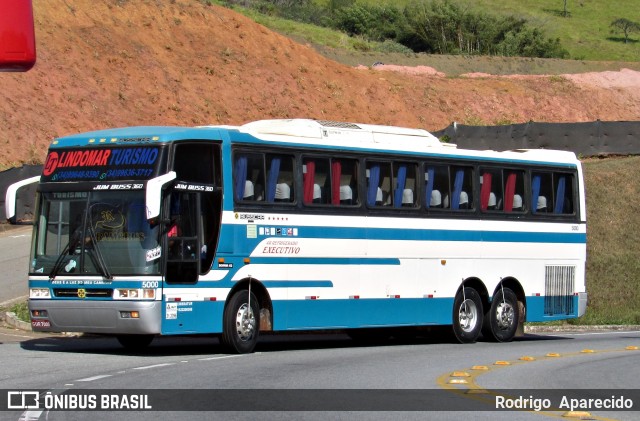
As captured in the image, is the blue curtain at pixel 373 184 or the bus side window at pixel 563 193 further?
the bus side window at pixel 563 193

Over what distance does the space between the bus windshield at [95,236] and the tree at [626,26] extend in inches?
4777

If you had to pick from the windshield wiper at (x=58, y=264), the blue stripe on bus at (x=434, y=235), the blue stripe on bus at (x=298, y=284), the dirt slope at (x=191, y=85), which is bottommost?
the blue stripe on bus at (x=298, y=284)

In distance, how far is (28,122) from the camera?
182ft

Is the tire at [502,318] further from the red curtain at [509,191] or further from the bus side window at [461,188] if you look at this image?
the bus side window at [461,188]

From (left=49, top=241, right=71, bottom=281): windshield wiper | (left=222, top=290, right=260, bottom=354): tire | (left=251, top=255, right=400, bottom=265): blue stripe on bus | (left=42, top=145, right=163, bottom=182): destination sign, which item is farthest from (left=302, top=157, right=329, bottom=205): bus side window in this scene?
(left=49, top=241, right=71, bottom=281): windshield wiper

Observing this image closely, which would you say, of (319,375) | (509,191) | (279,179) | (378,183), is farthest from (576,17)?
(319,375)

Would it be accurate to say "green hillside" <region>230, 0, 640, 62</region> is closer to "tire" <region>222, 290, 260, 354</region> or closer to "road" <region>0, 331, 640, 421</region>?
"road" <region>0, 331, 640, 421</region>

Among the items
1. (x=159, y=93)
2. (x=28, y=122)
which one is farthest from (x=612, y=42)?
(x=28, y=122)

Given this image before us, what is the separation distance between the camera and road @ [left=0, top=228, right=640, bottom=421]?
1227 centimetres

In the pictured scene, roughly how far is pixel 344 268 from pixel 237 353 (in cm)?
275

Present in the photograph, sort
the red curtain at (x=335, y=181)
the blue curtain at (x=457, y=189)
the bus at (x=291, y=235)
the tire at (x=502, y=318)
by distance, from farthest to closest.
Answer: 1. the tire at (x=502, y=318)
2. the blue curtain at (x=457, y=189)
3. the red curtain at (x=335, y=181)
4. the bus at (x=291, y=235)

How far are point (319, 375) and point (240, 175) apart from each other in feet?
14.5

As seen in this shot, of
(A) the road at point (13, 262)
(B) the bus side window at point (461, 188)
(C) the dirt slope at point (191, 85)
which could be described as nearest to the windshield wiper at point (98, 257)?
(B) the bus side window at point (461, 188)

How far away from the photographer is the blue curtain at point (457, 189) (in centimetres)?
2316
